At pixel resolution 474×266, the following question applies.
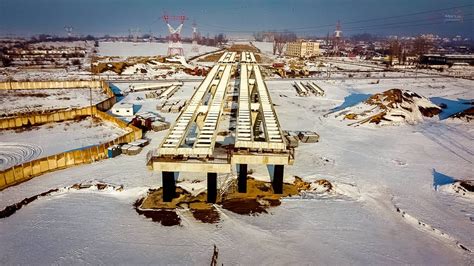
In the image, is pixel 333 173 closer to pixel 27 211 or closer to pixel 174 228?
pixel 174 228

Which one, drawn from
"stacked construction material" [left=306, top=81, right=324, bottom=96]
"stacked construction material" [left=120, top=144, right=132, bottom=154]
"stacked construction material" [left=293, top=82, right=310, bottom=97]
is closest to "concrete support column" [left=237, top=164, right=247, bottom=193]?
"stacked construction material" [left=120, top=144, right=132, bottom=154]

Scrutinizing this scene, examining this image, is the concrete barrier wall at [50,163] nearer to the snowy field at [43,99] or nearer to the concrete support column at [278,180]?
the concrete support column at [278,180]

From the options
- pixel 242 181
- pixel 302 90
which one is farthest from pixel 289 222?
pixel 302 90

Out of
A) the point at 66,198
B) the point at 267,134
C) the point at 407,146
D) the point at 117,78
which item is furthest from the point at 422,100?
the point at 117,78

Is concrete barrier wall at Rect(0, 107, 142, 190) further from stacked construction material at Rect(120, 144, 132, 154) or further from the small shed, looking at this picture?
the small shed

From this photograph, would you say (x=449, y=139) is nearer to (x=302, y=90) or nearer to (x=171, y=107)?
(x=302, y=90)

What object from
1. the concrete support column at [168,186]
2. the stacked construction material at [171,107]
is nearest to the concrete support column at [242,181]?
the concrete support column at [168,186]
